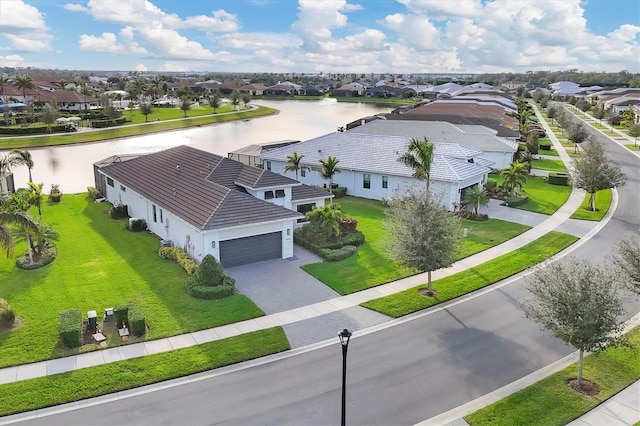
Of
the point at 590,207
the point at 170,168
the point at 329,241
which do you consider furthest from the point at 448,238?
the point at 590,207

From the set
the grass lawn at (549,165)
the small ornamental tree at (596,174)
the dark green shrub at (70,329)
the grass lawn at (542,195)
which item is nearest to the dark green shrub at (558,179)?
the grass lawn at (542,195)

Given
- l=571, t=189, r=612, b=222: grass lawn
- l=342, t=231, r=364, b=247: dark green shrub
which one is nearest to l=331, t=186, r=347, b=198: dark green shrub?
l=342, t=231, r=364, b=247: dark green shrub

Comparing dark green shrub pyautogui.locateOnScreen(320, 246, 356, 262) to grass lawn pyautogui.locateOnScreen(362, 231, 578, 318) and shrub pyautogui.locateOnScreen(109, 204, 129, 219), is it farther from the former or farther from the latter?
shrub pyautogui.locateOnScreen(109, 204, 129, 219)

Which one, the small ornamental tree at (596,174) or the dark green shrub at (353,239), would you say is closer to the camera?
the dark green shrub at (353,239)

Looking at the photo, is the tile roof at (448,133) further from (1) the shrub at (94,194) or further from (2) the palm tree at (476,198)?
(1) the shrub at (94,194)

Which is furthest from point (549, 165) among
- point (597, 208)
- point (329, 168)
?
point (329, 168)

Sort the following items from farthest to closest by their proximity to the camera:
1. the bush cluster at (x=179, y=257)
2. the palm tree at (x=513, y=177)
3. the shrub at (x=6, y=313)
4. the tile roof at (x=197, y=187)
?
the palm tree at (x=513, y=177), the tile roof at (x=197, y=187), the bush cluster at (x=179, y=257), the shrub at (x=6, y=313)
